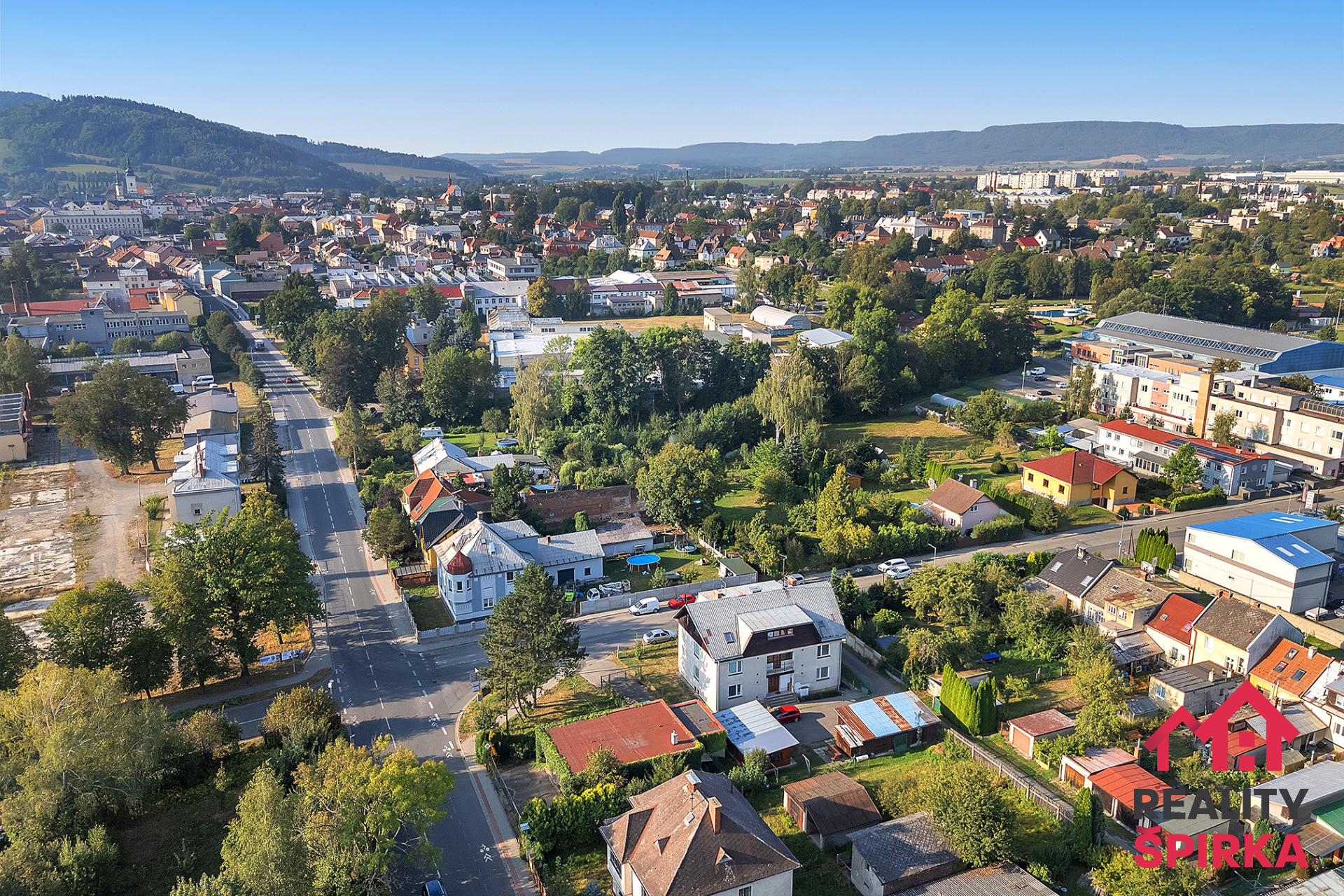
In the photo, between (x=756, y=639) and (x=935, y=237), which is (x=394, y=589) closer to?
(x=756, y=639)

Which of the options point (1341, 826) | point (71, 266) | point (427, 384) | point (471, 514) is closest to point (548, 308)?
point (427, 384)

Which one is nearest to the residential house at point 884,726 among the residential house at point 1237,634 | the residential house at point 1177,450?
the residential house at point 1237,634

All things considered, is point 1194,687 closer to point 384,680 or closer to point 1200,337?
point 384,680

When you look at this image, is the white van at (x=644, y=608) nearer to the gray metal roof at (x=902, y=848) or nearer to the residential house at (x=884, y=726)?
the residential house at (x=884, y=726)

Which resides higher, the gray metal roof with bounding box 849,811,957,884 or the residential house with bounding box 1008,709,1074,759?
the gray metal roof with bounding box 849,811,957,884

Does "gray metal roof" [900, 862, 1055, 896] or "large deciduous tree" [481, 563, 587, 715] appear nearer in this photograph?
"gray metal roof" [900, 862, 1055, 896]

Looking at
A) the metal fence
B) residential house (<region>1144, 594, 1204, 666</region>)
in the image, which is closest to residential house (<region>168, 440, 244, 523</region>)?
the metal fence

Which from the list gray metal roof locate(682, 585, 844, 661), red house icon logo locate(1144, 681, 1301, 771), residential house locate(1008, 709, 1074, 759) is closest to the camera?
red house icon logo locate(1144, 681, 1301, 771)

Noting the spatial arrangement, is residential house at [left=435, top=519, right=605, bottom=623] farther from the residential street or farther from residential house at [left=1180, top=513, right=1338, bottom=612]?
residential house at [left=1180, top=513, right=1338, bottom=612]
